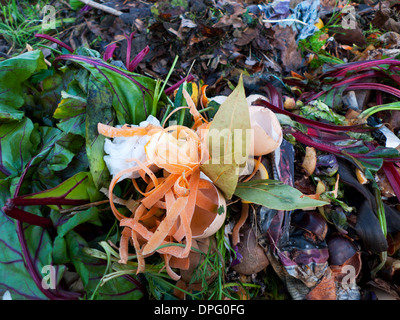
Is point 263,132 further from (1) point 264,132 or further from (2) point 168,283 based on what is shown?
(2) point 168,283

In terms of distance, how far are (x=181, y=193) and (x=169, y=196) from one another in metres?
0.07

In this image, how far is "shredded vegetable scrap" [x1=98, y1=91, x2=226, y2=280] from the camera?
0.75m

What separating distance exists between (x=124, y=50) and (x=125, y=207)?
0.69m

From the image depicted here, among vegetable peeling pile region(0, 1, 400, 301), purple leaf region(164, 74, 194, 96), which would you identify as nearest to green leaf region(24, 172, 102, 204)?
vegetable peeling pile region(0, 1, 400, 301)

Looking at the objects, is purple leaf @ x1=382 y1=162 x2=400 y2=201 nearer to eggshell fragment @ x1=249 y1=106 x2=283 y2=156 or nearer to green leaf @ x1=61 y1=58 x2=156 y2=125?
eggshell fragment @ x1=249 y1=106 x2=283 y2=156

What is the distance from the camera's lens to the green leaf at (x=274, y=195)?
757mm

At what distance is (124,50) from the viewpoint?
4.18 ft

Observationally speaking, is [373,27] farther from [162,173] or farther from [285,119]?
[162,173]

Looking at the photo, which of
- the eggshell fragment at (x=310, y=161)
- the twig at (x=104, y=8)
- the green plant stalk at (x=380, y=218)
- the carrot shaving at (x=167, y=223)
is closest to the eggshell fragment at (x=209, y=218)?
the carrot shaving at (x=167, y=223)

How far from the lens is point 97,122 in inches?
36.2

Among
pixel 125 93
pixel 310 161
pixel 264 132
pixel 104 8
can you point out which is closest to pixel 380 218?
pixel 310 161

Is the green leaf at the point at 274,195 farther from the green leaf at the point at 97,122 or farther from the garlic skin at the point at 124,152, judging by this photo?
the green leaf at the point at 97,122
